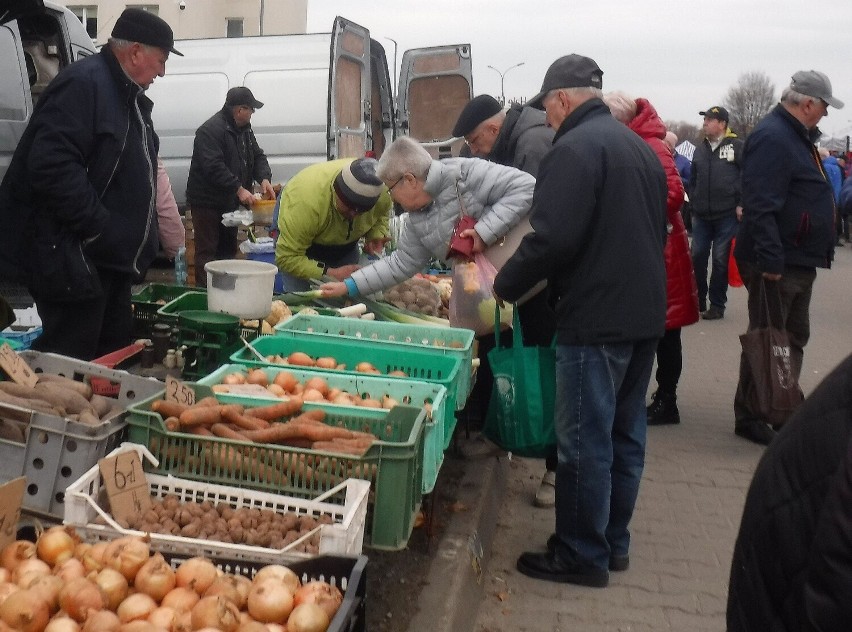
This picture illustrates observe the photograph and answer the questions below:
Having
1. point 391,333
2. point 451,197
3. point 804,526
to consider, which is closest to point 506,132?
point 451,197

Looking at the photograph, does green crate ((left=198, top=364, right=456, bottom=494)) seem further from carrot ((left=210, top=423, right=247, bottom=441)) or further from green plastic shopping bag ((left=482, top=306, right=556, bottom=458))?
green plastic shopping bag ((left=482, top=306, right=556, bottom=458))

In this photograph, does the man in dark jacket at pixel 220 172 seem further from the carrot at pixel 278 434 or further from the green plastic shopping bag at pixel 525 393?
the carrot at pixel 278 434

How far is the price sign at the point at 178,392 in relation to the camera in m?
2.86

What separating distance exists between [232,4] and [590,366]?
27813 millimetres

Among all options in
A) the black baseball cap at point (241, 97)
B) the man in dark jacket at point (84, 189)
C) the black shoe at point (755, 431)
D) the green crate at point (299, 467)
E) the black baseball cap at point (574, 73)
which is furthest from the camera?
the black baseball cap at point (241, 97)

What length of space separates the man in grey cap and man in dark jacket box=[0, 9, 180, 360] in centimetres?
353

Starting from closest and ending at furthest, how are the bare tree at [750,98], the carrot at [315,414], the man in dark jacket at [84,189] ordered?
1. the carrot at [315,414]
2. the man in dark jacket at [84,189]
3. the bare tree at [750,98]

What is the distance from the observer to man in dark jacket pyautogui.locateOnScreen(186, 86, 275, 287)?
7.91 m

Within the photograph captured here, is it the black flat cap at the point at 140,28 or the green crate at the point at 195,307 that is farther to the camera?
the green crate at the point at 195,307

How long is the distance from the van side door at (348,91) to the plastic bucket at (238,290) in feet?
15.6

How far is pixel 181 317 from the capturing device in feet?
12.1

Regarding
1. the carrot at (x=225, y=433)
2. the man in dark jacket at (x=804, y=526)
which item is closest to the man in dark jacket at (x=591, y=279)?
the carrot at (x=225, y=433)

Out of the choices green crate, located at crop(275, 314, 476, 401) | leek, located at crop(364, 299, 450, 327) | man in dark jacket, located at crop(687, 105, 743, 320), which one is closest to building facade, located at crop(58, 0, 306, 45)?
man in dark jacket, located at crop(687, 105, 743, 320)

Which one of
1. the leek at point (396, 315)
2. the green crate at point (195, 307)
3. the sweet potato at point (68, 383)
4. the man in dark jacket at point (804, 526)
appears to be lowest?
the leek at point (396, 315)
